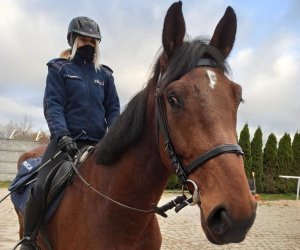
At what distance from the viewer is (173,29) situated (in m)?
2.44

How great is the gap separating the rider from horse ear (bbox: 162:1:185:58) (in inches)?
52.7

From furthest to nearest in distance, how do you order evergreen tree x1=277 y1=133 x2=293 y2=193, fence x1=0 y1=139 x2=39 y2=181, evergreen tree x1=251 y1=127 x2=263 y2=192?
evergreen tree x1=277 y1=133 x2=293 y2=193
evergreen tree x1=251 y1=127 x2=263 y2=192
fence x1=0 y1=139 x2=39 y2=181

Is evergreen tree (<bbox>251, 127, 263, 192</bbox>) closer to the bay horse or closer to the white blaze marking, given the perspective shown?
the bay horse

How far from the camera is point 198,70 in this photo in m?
2.28

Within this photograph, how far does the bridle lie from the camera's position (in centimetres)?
198

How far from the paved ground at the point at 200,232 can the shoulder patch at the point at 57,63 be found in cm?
524

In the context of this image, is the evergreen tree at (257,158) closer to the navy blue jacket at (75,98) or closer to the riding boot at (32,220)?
the navy blue jacket at (75,98)

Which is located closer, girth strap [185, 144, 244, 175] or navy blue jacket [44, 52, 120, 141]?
girth strap [185, 144, 244, 175]

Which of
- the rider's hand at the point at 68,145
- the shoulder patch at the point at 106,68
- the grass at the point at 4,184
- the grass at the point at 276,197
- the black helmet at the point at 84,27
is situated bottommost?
the grass at the point at 276,197

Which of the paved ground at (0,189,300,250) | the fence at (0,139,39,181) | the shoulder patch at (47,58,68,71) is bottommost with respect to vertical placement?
the paved ground at (0,189,300,250)

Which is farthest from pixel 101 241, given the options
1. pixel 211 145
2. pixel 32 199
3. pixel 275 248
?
pixel 275 248

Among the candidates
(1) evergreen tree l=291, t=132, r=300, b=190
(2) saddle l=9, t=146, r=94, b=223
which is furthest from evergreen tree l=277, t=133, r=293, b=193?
(2) saddle l=9, t=146, r=94, b=223

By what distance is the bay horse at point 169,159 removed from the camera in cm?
192

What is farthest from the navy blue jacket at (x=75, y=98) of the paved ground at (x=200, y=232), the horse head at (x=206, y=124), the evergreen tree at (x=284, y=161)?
the evergreen tree at (x=284, y=161)
